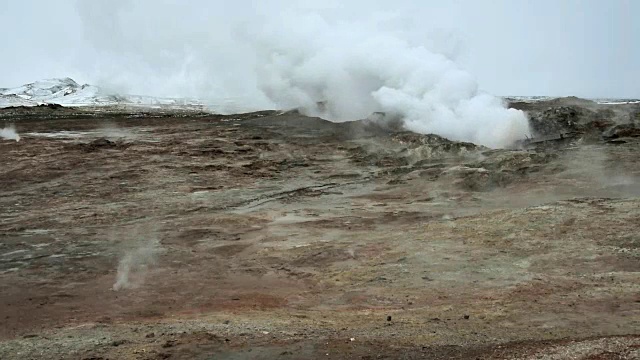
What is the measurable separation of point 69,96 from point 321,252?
150 feet

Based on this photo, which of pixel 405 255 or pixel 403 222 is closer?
pixel 405 255

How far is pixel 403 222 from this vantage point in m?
11.5

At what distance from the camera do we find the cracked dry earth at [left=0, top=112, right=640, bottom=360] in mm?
6195

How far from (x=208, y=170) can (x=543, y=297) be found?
1150cm

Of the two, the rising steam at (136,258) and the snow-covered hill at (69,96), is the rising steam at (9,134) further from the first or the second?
the snow-covered hill at (69,96)

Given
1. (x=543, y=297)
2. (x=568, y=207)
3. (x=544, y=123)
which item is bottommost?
Answer: (x=543, y=297)

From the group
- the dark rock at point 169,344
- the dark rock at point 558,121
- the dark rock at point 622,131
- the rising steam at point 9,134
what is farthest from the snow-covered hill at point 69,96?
the dark rock at point 169,344

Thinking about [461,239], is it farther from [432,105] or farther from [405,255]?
[432,105]

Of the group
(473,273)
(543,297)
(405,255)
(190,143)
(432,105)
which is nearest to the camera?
(543,297)

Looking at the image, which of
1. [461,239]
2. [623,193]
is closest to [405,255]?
[461,239]

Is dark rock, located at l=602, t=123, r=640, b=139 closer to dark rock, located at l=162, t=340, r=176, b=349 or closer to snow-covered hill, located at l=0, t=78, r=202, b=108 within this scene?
dark rock, located at l=162, t=340, r=176, b=349

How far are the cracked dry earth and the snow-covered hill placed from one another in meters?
28.2

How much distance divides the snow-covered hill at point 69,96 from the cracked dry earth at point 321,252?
92.4 feet

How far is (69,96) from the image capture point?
49750 millimetres
